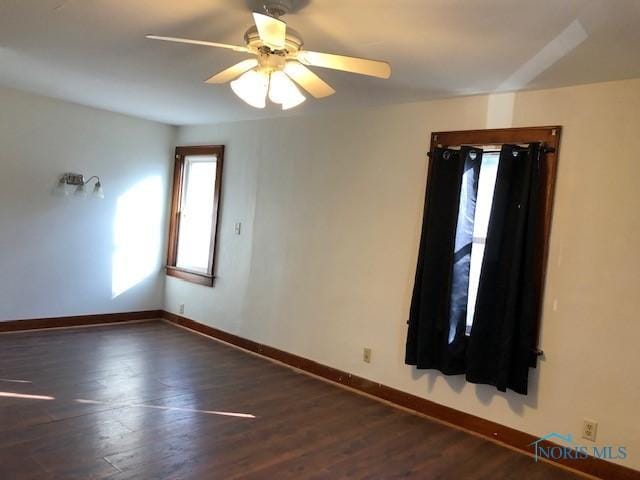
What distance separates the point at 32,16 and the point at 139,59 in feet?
2.17

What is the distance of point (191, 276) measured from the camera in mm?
5367

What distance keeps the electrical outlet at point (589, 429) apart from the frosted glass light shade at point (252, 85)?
251 cm

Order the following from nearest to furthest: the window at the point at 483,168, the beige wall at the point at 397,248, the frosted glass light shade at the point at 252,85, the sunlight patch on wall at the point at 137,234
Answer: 1. the frosted glass light shade at the point at 252,85
2. the beige wall at the point at 397,248
3. the window at the point at 483,168
4. the sunlight patch on wall at the point at 137,234

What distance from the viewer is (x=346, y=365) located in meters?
3.92

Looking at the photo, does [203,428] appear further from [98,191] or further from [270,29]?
[98,191]

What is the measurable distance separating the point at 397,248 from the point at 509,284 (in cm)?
89

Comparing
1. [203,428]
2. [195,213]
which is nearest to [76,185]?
[195,213]

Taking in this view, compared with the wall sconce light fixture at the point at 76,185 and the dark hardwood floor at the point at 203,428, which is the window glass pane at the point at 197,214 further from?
the dark hardwood floor at the point at 203,428

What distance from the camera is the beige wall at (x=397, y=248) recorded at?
275 centimetres

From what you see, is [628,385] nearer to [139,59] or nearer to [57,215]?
[139,59]

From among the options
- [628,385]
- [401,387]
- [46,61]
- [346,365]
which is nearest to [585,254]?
[628,385]

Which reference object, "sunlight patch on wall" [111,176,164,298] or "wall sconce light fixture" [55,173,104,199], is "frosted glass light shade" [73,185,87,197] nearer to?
"wall sconce light fixture" [55,173,104,199]

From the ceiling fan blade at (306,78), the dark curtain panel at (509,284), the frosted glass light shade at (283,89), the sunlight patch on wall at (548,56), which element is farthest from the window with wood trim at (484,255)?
the frosted glass light shade at (283,89)

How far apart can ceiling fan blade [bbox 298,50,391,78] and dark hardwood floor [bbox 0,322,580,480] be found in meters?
1.99
